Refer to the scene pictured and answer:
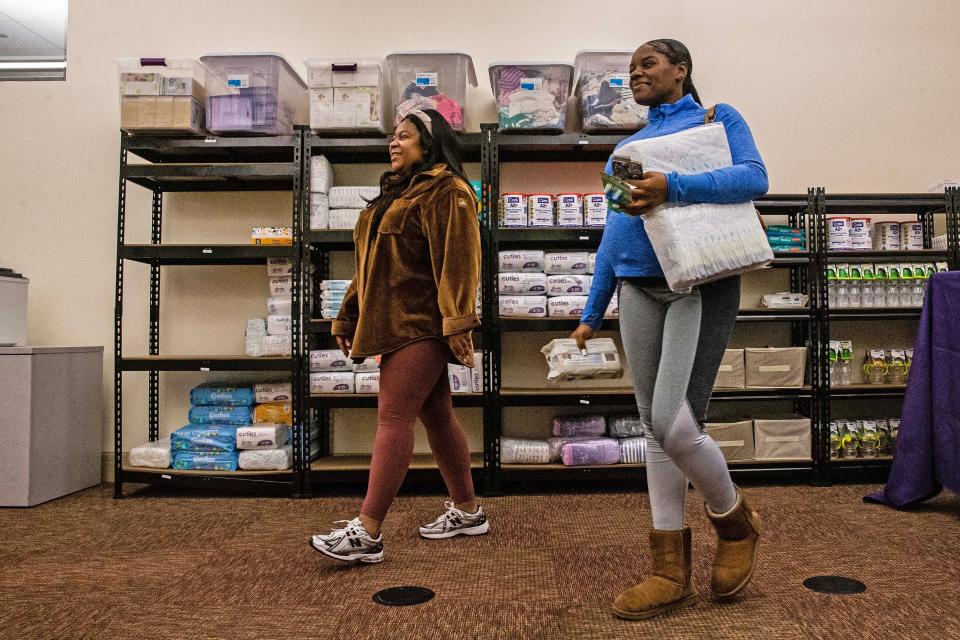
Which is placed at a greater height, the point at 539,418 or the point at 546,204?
the point at 546,204

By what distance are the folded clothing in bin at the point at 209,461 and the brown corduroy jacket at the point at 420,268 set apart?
56.0 inches

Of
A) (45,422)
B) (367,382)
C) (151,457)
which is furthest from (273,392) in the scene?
(45,422)

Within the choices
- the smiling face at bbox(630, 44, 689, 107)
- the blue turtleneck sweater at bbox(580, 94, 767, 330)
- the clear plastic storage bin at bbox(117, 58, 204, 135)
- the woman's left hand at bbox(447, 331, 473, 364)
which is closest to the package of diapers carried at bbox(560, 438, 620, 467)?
the woman's left hand at bbox(447, 331, 473, 364)

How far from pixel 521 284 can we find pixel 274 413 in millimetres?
1417

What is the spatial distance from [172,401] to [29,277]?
1.06 metres

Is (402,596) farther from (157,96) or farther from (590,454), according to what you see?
(157,96)

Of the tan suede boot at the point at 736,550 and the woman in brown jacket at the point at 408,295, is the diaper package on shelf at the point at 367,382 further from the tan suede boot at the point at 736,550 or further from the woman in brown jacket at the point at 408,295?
the tan suede boot at the point at 736,550

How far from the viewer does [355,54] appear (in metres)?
3.72

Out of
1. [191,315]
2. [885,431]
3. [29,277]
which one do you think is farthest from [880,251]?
[29,277]

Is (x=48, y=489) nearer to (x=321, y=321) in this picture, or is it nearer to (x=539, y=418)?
(x=321, y=321)

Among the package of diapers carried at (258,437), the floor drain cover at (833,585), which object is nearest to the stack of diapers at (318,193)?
the package of diapers carried at (258,437)

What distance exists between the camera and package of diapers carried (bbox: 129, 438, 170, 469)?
3.25m

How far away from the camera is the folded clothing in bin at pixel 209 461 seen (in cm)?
322

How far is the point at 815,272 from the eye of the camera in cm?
334
